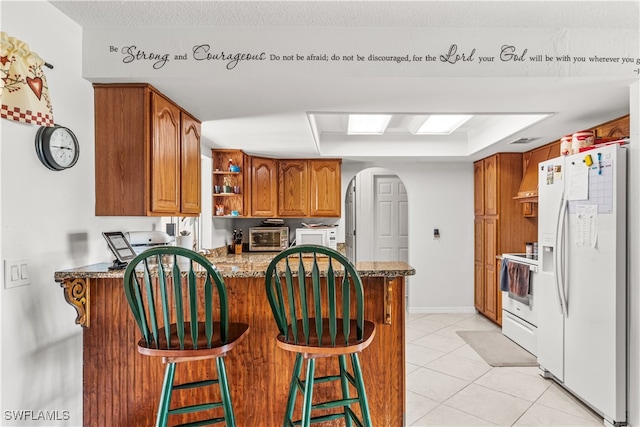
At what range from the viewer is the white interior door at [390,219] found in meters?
6.30

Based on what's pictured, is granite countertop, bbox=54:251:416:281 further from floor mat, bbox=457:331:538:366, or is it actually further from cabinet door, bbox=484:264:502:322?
cabinet door, bbox=484:264:502:322

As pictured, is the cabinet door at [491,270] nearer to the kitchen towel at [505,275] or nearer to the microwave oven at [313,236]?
the kitchen towel at [505,275]

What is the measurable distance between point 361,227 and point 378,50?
435 centimetres

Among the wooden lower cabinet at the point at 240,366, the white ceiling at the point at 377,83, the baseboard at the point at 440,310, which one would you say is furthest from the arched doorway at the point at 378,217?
the wooden lower cabinet at the point at 240,366

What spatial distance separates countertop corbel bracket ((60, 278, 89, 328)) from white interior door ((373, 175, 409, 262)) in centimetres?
478

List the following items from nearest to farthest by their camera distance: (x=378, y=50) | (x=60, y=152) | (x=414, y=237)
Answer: (x=60, y=152) < (x=378, y=50) < (x=414, y=237)

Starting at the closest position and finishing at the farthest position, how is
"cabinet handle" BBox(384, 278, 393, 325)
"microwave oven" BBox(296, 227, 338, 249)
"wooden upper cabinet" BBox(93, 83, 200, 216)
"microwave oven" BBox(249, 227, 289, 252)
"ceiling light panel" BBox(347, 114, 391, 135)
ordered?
"cabinet handle" BBox(384, 278, 393, 325) → "wooden upper cabinet" BBox(93, 83, 200, 216) → "ceiling light panel" BBox(347, 114, 391, 135) → "microwave oven" BBox(296, 227, 338, 249) → "microwave oven" BBox(249, 227, 289, 252)

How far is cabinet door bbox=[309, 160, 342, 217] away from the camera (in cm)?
490

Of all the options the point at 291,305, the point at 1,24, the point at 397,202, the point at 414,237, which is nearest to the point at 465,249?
the point at 414,237

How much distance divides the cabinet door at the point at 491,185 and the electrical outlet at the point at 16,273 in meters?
4.42

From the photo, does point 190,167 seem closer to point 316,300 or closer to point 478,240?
point 316,300

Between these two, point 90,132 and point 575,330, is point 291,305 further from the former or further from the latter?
point 575,330

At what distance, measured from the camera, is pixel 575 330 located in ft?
8.73

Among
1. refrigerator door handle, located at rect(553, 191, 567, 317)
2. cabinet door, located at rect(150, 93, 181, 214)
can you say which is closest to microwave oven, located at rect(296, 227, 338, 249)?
cabinet door, located at rect(150, 93, 181, 214)
